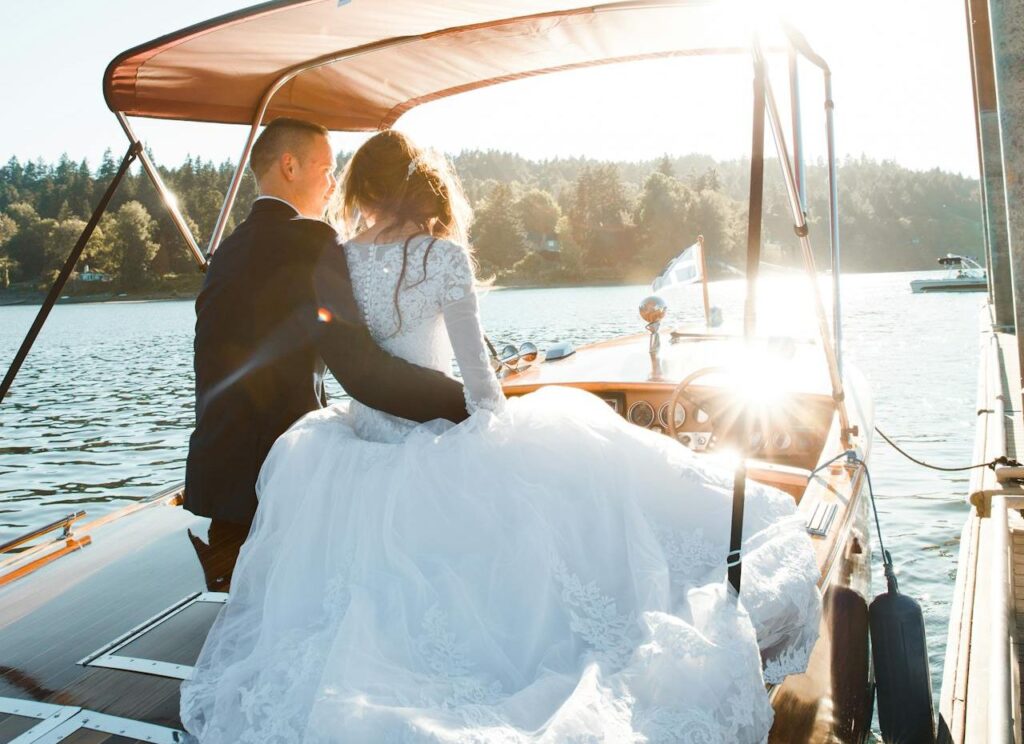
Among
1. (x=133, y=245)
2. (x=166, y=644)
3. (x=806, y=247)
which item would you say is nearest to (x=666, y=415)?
(x=806, y=247)

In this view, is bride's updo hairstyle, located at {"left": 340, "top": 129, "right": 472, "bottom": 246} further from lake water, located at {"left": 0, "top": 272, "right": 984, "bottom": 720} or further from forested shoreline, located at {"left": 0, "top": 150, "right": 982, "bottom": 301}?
forested shoreline, located at {"left": 0, "top": 150, "right": 982, "bottom": 301}

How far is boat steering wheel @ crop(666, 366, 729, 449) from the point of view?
3.22 m

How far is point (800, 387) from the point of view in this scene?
421cm

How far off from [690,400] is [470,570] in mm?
2516

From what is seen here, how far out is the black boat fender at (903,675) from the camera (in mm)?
2566

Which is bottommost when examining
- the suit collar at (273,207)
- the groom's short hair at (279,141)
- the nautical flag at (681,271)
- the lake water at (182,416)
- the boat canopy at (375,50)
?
the lake water at (182,416)

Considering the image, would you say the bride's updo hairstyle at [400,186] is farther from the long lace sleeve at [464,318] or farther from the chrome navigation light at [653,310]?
the chrome navigation light at [653,310]

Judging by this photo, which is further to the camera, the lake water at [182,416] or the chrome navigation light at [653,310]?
the lake water at [182,416]

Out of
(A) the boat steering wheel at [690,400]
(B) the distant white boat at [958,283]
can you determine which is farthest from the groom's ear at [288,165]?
(B) the distant white boat at [958,283]

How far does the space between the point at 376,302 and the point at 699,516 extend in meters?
1.02

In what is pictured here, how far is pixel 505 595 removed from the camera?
1.73 m

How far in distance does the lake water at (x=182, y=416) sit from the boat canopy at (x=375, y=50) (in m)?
1.23

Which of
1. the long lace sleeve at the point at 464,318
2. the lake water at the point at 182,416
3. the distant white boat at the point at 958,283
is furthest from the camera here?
the distant white boat at the point at 958,283

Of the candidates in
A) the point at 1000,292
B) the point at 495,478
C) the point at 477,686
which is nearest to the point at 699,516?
the point at 495,478
